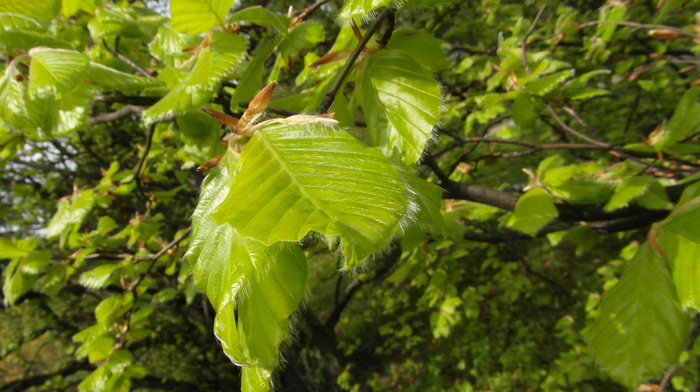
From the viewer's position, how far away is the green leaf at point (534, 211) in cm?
104

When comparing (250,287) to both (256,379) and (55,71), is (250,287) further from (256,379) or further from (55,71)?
(55,71)

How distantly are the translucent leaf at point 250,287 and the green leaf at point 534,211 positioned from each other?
2.79ft

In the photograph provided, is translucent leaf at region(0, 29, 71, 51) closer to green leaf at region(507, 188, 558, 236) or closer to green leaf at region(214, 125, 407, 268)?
green leaf at region(214, 125, 407, 268)

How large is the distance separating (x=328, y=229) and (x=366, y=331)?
20.5 feet

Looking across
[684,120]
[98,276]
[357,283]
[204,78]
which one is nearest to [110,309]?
[98,276]

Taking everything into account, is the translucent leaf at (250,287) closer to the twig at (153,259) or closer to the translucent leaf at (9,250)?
the twig at (153,259)

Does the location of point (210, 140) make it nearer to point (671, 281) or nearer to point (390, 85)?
point (390, 85)

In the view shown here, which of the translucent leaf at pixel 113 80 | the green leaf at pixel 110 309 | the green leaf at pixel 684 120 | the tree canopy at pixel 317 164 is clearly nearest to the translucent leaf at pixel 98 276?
the tree canopy at pixel 317 164

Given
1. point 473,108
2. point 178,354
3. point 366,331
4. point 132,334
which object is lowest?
point 366,331

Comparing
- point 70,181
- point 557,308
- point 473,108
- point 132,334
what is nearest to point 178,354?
point 70,181

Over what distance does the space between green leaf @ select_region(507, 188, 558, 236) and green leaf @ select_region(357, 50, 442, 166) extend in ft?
2.28

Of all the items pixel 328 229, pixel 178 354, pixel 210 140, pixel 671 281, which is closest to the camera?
pixel 328 229

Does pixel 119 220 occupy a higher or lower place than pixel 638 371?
lower

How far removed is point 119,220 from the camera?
437cm
